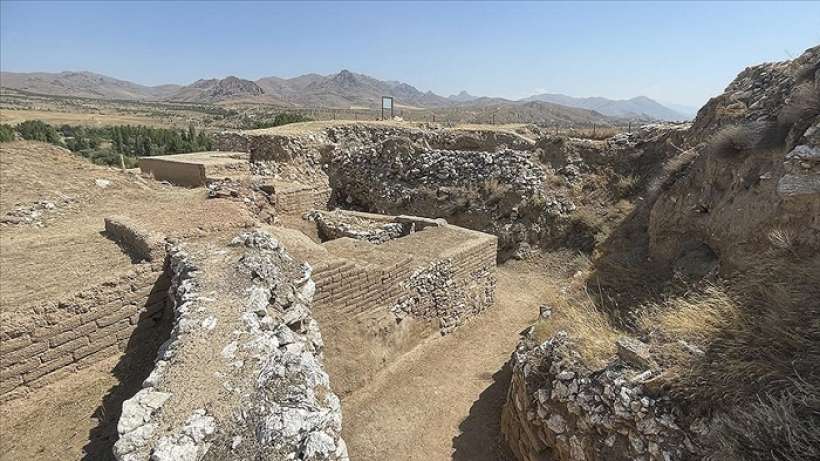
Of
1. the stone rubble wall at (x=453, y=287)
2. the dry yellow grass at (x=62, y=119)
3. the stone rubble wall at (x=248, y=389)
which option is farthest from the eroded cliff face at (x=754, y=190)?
the dry yellow grass at (x=62, y=119)

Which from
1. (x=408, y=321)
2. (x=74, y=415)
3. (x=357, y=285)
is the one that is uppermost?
(x=357, y=285)

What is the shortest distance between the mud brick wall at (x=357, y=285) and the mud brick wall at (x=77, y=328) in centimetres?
220

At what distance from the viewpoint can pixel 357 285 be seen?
707 cm

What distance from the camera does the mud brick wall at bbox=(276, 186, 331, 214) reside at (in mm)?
12258

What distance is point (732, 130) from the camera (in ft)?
22.7

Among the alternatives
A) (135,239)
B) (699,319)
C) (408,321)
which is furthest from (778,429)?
(135,239)

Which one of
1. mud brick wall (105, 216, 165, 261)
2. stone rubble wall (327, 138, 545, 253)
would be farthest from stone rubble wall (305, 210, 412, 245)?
mud brick wall (105, 216, 165, 261)

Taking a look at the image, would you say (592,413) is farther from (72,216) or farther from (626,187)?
(626,187)

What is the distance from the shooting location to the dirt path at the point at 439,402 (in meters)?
6.22

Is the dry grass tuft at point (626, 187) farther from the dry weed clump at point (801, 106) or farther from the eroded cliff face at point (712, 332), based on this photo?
the dry weed clump at point (801, 106)

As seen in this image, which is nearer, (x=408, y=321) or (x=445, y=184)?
(x=408, y=321)

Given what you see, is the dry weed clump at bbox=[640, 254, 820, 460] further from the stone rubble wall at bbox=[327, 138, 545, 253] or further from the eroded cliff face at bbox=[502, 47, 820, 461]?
the stone rubble wall at bbox=[327, 138, 545, 253]

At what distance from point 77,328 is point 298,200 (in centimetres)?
808

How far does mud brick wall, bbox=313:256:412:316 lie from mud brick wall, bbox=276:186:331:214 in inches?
222
